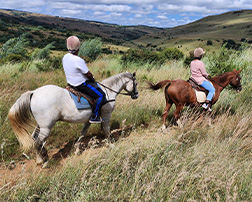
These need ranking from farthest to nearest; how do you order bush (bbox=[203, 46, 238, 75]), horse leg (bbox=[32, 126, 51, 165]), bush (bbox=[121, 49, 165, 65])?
bush (bbox=[121, 49, 165, 65])
bush (bbox=[203, 46, 238, 75])
horse leg (bbox=[32, 126, 51, 165])

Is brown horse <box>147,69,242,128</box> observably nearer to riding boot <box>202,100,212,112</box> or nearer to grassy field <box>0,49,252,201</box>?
riding boot <box>202,100,212,112</box>

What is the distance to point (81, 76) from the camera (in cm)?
388

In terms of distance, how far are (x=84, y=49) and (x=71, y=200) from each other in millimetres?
13992

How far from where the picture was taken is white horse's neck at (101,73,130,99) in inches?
181

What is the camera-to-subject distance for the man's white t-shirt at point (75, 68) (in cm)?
372

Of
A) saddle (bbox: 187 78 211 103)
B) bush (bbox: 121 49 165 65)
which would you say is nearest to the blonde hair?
saddle (bbox: 187 78 211 103)

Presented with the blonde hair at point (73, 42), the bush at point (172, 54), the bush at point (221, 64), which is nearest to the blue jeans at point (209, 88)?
the bush at point (221, 64)

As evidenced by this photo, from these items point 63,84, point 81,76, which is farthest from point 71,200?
point 63,84

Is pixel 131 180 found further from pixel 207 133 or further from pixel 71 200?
pixel 207 133

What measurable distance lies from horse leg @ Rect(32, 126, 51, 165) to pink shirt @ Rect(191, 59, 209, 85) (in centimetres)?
419

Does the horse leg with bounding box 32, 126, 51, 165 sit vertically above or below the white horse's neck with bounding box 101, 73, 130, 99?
below

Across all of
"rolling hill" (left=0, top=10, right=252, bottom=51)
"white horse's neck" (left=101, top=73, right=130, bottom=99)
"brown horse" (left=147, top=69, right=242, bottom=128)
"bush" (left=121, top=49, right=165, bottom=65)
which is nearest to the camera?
"white horse's neck" (left=101, top=73, right=130, bottom=99)

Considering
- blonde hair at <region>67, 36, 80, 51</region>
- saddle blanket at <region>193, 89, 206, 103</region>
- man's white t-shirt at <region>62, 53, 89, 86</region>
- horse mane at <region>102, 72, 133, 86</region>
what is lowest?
saddle blanket at <region>193, 89, 206, 103</region>

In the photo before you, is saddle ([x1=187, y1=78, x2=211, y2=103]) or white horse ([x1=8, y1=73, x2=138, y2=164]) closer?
white horse ([x1=8, y1=73, x2=138, y2=164])
